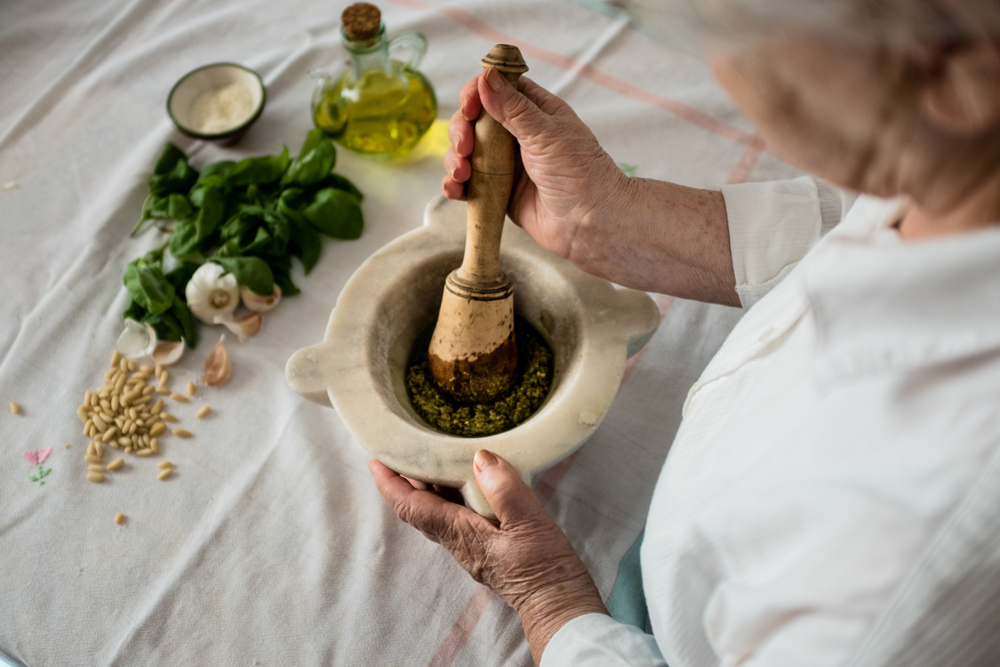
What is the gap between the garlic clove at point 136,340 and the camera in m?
1.16

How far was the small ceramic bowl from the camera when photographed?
4.49ft

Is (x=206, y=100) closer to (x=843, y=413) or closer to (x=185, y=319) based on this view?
(x=185, y=319)

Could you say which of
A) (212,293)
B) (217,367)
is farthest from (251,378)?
(212,293)

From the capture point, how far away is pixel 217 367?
1161mm

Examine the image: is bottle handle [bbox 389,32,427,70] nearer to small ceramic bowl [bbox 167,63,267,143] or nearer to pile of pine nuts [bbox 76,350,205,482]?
small ceramic bowl [bbox 167,63,267,143]

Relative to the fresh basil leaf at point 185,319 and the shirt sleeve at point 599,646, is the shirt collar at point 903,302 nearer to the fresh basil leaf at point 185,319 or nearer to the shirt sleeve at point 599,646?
the shirt sleeve at point 599,646

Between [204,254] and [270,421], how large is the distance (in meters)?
0.37

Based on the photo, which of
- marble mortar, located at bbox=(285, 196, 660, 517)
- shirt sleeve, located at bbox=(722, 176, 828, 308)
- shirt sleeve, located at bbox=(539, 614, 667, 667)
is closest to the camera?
shirt sleeve, located at bbox=(539, 614, 667, 667)

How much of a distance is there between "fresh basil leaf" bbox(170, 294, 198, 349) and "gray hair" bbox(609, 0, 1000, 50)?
102 cm

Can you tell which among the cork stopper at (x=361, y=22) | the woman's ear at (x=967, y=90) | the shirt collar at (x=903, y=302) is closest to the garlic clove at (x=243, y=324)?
the cork stopper at (x=361, y=22)

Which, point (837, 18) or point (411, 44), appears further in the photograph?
point (411, 44)

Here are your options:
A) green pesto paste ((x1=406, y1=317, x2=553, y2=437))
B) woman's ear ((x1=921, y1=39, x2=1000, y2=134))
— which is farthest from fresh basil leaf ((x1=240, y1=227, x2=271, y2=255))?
woman's ear ((x1=921, y1=39, x2=1000, y2=134))

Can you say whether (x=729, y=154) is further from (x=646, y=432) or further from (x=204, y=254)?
(x=204, y=254)

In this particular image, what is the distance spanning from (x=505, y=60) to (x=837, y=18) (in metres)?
0.55
